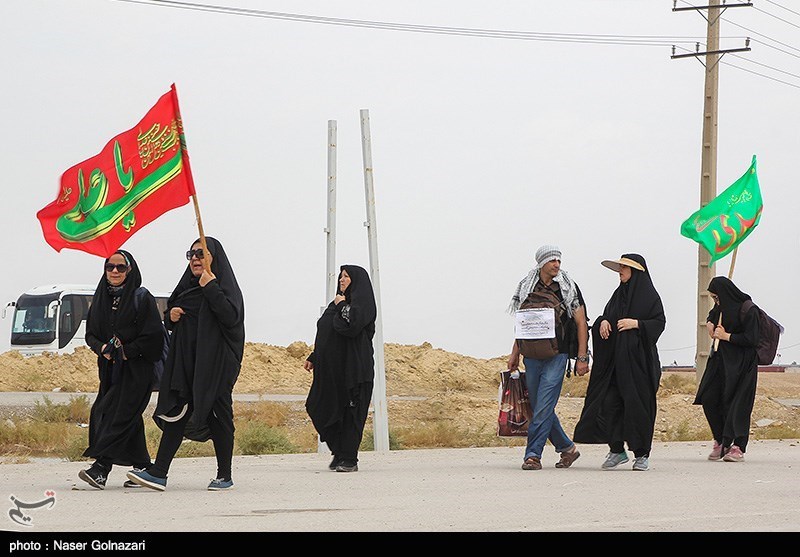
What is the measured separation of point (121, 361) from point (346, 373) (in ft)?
8.24

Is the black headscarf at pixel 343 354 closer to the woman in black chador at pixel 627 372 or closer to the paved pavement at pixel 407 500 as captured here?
the paved pavement at pixel 407 500

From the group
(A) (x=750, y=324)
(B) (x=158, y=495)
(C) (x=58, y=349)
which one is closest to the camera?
(B) (x=158, y=495)

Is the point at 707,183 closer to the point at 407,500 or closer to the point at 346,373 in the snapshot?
the point at 346,373

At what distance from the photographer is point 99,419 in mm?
10461

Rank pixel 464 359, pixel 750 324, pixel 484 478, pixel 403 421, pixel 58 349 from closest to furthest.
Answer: pixel 484 478 → pixel 750 324 → pixel 403 421 → pixel 58 349 → pixel 464 359

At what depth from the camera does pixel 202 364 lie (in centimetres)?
1016

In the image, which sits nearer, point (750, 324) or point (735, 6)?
point (750, 324)

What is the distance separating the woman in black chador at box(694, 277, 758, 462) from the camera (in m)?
13.4

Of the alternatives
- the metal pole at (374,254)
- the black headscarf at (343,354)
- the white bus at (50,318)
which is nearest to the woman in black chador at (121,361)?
the black headscarf at (343,354)

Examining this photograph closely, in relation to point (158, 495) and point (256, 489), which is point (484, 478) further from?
point (158, 495)

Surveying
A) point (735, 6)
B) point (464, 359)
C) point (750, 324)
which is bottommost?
point (464, 359)

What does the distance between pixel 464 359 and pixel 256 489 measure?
131 ft

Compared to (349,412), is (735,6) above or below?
above
